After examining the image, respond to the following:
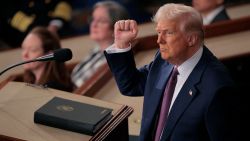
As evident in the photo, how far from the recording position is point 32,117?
74.3 inches

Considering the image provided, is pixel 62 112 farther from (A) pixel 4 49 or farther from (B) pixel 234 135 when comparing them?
(A) pixel 4 49

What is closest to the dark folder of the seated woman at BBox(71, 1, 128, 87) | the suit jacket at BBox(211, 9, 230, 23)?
the seated woman at BBox(71, 1, 128, 87)

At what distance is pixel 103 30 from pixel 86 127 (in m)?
2.04


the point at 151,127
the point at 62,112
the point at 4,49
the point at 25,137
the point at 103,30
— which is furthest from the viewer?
the point at 4,49

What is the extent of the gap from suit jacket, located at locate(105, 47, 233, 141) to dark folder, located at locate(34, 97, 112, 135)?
272 millimetres

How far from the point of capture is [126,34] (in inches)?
83.1

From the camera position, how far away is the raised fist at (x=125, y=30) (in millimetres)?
2096

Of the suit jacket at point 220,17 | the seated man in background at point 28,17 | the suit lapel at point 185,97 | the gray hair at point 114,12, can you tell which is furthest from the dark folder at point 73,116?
the seated man in background at point 28,17

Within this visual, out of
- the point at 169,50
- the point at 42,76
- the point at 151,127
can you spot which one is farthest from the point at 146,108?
the point at 42,76

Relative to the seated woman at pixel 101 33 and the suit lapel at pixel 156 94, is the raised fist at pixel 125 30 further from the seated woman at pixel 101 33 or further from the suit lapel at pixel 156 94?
the seated woman at pixel 101 33

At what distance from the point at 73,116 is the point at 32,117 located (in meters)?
0.15

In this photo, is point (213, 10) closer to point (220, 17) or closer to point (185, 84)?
point (220, 17)

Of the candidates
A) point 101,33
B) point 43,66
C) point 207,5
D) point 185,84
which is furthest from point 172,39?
point 207,5

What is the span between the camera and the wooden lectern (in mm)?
1771
